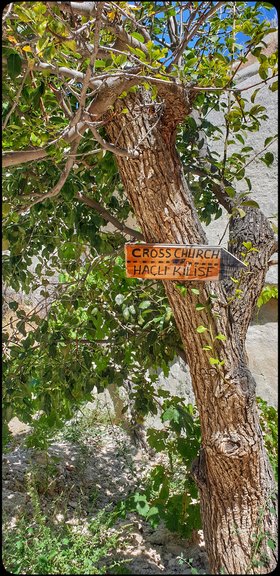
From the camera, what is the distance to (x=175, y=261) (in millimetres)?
1601

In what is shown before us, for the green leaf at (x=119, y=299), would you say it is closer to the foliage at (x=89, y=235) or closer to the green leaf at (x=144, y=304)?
the foliage at (x=89, y=235)

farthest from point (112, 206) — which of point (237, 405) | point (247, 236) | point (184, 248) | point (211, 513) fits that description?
point (211, 513)

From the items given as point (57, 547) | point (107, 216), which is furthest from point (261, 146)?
point (57, 547)

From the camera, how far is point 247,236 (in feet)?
6.61

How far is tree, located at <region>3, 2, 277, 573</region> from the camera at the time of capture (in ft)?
4.94

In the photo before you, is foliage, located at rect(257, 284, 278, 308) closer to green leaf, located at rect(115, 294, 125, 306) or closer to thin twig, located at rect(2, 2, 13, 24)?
green leaf, located at rect(115, 294, 125, 306)

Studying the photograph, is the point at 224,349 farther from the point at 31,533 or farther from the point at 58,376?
the point at 31,533

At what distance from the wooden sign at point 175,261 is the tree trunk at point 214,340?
14 centimetres

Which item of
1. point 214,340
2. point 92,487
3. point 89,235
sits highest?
point 89,235

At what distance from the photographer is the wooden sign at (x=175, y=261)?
5.18 feet

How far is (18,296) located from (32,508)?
78 centimetres

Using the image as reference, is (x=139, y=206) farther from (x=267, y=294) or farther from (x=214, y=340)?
(x=267, y=294)

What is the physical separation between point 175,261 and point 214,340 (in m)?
0.36

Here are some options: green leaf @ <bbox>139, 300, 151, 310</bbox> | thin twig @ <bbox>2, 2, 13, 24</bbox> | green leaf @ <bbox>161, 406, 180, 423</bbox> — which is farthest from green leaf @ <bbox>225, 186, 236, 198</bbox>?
thin twig @ <bbox>2, 2, 13, 24</bbox>
